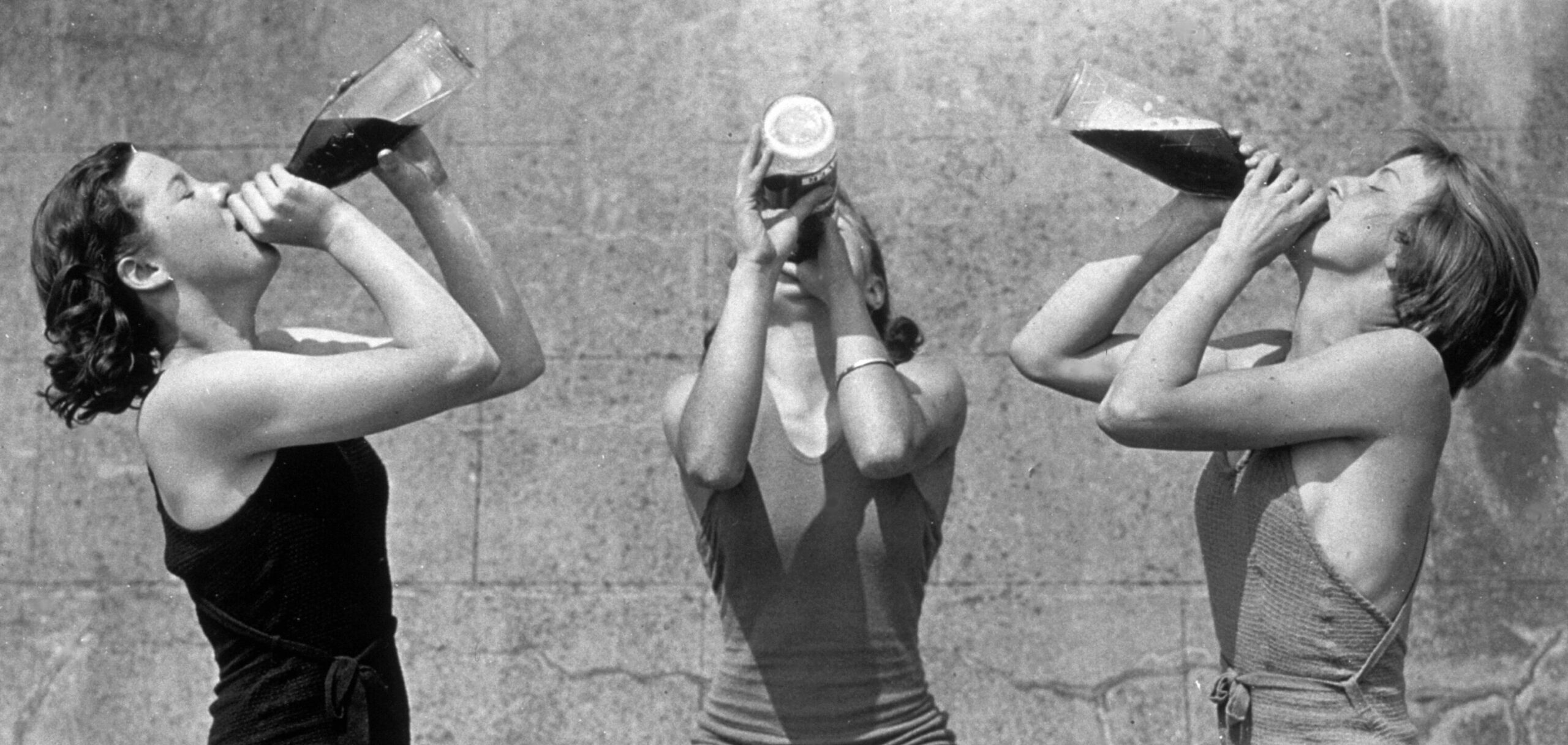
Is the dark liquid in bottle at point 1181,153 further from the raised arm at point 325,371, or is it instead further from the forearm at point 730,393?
the raised arm at point 325,371

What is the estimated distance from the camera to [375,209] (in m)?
4.32

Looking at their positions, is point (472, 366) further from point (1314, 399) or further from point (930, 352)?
point (930, 352)

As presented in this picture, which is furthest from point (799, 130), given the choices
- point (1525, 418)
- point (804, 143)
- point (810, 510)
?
point (1525, 418)

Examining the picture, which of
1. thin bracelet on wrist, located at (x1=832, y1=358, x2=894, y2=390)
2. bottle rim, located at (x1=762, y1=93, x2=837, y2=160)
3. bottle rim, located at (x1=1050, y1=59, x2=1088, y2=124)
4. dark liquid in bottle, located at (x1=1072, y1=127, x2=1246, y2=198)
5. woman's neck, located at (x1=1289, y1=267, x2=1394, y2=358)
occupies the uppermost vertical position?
bottle rim, located at (x1=1050, y1=59, x2=1088, y2=124)

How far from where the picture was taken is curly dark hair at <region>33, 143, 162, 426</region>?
111 inches

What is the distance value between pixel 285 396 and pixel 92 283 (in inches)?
14.4

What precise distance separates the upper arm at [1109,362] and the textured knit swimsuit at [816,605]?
323mm

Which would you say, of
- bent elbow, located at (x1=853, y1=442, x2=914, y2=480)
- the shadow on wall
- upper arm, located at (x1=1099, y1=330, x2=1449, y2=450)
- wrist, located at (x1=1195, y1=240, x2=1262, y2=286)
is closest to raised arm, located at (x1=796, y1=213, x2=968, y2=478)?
bent elbow, located at (x1=853, y1=442, x2=914, y2=480)

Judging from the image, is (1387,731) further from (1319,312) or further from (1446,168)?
(1446,168)

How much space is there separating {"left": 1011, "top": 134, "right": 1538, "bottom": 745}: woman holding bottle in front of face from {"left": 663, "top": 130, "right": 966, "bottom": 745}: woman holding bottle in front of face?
1.13ft

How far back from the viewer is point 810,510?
286 centimetres

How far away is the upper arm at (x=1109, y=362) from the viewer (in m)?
3.03

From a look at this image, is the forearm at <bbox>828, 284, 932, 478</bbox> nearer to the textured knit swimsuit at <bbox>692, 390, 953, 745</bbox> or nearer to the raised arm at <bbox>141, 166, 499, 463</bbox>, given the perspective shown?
the textured knit swimsuit at <bbox>692, 390, 953, 745</bbox>

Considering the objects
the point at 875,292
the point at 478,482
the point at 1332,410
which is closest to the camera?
the point at 1332,410
